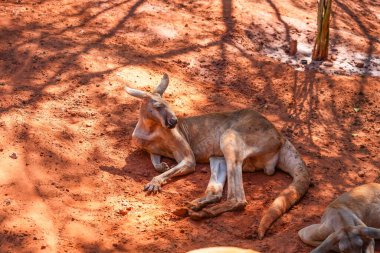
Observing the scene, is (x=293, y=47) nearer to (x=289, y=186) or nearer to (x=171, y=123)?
(x=171, y=123)

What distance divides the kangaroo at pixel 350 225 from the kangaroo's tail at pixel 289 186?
1.18 feet

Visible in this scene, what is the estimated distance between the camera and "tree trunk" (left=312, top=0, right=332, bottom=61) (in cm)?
945

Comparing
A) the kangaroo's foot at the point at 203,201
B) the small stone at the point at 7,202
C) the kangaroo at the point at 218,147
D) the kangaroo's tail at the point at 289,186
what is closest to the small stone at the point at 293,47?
the kangaroo at the point at 218,147

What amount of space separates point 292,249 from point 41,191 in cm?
241

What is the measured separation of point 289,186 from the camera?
21.7ft

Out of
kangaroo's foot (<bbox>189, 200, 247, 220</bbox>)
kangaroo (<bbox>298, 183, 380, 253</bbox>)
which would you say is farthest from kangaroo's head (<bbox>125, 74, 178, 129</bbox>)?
kangaroo (<bbox>298, 183, 380, 253</bbox>)

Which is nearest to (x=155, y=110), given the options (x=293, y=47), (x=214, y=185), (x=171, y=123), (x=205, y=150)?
(x=171, y=123)

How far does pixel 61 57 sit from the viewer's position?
8.80 metres

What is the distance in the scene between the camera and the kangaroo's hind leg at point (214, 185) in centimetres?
642

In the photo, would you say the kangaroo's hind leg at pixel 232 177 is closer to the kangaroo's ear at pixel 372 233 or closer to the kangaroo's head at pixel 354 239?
the kangaroo's head at pixel 354 239

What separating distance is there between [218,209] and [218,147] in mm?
1159

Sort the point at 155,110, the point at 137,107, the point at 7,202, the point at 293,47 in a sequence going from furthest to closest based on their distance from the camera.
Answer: the point at 293,47, the point at 137,107, the point at 155,110, the point at 7,202

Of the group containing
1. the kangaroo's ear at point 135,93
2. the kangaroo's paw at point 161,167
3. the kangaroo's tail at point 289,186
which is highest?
the kangaroo's ear at point 135,93

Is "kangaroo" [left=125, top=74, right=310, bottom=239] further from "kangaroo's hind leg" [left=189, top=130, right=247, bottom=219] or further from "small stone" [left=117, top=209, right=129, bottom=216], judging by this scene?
"small stone" [left=117, top=209, right=129, bottom=216]
